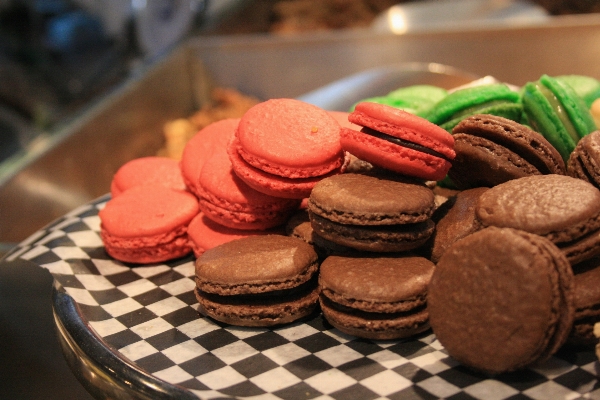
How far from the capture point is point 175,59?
3.39 meters

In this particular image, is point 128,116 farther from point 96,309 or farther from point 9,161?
point 96,309

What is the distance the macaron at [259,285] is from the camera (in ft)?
4.39

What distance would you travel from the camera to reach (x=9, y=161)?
8.85 feet

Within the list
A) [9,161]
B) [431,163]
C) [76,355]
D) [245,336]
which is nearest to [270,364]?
[245,336]

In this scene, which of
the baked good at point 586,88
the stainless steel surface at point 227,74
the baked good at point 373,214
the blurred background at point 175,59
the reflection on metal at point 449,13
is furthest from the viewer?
the reflection on metal at point 449,13

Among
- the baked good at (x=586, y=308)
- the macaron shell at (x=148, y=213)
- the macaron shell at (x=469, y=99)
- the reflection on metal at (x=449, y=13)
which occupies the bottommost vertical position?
the baked good at (x=586, y=308)

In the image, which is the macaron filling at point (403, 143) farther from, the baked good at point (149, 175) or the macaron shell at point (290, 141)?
the baked good at point (149, 175)

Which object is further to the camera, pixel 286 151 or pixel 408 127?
pixel 286 151

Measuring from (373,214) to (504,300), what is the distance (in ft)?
1.09

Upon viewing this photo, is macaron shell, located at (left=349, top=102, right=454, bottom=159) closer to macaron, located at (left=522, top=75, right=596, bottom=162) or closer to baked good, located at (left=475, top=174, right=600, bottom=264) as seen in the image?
baked good, located at (left=475, top=174, right=600, bottom=264)

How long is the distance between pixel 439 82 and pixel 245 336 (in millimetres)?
1755

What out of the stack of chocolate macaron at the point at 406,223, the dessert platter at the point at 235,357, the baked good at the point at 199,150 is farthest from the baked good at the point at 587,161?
the baked good at the point at 199,150

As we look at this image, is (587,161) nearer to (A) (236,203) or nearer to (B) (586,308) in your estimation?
(B) (586,308)

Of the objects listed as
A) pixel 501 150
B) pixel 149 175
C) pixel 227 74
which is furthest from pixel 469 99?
pixel 227 74
